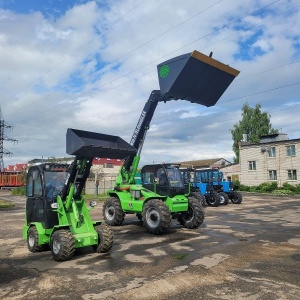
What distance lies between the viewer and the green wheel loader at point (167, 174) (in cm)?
1186

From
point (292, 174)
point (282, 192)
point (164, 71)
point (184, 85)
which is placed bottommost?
point (282, 192)

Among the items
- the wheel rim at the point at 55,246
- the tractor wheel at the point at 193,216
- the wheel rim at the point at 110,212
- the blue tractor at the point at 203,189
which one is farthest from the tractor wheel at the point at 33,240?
the blue tractor at the point at 203,189

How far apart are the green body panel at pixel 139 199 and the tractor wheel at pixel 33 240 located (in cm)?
449

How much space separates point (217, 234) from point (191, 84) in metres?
5.88

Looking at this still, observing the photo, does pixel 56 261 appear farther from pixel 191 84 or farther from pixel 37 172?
pixel 191 84

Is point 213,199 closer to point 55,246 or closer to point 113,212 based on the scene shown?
point 113,212

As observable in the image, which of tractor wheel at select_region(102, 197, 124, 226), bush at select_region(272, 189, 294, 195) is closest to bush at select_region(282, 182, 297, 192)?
bush at select_region(272, 189, 294, 195)

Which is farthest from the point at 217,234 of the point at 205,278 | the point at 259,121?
the point at 259,121

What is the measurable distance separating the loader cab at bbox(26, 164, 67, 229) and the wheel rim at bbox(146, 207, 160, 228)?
3666 mm

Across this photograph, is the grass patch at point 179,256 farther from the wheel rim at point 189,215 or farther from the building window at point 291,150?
the building window at point 291,150

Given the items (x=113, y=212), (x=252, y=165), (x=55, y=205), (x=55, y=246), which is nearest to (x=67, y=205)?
(x=55, y=205)

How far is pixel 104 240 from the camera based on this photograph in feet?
27.1

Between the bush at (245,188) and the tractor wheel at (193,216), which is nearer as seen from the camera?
the tractor wheel at (193,216)

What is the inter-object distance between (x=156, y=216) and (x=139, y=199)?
1.43 metres
